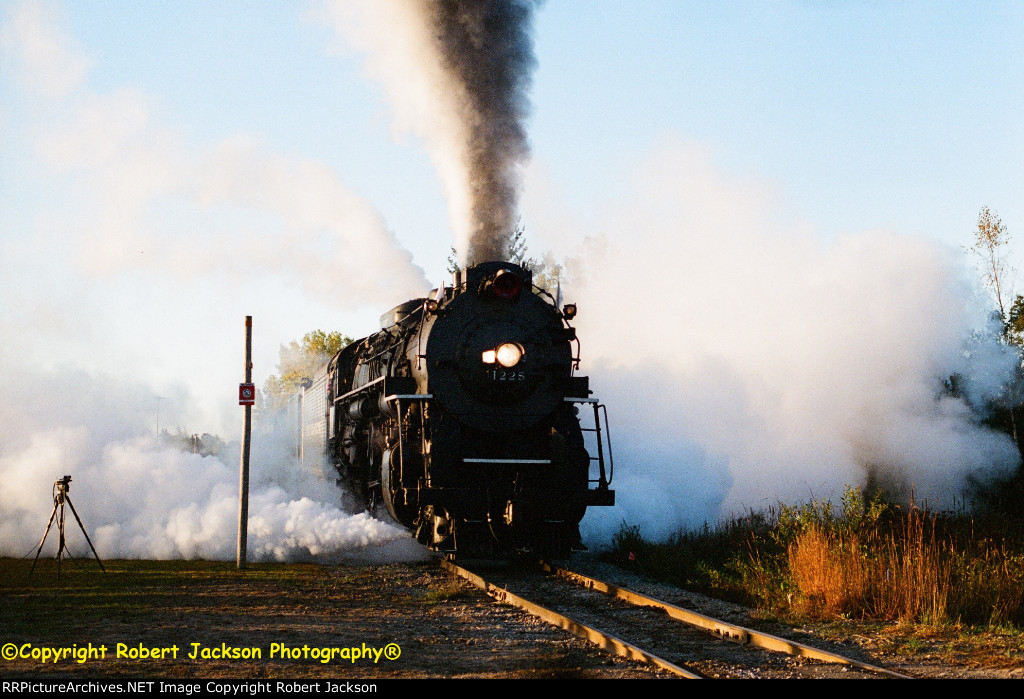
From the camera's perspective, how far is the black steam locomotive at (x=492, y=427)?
424 inches

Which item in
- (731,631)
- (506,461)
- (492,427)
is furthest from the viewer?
(492,427)

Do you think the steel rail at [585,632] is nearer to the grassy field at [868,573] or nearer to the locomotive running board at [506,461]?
the locomotive running board at [506,461]

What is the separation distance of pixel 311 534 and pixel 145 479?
3760 millimetres

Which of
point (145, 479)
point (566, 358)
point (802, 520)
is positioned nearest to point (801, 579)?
point (802, 520)

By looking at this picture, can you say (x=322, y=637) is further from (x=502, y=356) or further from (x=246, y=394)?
(x=246, y=394)

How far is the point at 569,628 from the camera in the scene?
765 cm

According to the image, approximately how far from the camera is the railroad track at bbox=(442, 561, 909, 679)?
6.17m

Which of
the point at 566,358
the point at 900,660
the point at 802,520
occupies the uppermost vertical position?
the point at 566,358

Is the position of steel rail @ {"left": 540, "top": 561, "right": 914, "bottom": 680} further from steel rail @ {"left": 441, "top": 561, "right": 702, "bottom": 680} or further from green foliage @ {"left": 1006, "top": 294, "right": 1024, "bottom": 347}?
green foliage @ {"left": 1006, "top": 294, "right": 1024, "bottom": 347}

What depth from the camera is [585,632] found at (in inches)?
289

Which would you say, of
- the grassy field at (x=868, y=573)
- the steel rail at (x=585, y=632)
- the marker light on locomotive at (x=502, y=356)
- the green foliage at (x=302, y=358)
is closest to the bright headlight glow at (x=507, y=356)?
the marker light on locomotive at (x=502, y=356)

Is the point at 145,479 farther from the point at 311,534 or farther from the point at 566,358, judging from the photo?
the point at 566,358

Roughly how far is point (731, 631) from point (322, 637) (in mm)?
3149

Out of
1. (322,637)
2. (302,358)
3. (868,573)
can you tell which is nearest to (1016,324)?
(868,573)
